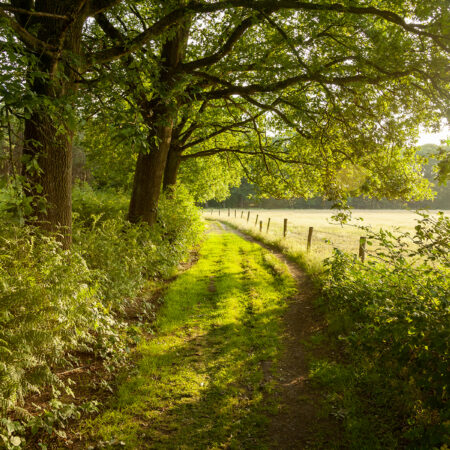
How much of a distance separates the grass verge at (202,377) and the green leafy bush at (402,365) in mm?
1340

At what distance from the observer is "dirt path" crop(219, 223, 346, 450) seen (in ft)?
14.2

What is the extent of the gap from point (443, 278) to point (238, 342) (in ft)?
13.5

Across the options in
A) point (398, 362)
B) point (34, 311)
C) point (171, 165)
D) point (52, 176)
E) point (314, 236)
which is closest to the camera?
point (34, 311)

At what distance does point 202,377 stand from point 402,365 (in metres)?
3.20

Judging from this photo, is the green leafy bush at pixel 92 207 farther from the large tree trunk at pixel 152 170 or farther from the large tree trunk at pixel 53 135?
the large tree trunk at pixel 53 135

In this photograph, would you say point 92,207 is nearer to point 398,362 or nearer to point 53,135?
point 53,135

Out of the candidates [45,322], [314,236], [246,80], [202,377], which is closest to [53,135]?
[45,322]

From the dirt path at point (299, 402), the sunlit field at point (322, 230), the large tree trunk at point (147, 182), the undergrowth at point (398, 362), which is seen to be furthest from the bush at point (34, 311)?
the large tree trunk at point (147, 182)

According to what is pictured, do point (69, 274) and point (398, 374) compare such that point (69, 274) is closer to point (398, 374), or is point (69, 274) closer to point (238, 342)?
point (238, 342)

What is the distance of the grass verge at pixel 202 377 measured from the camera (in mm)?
4254

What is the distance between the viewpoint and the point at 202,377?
224 inches

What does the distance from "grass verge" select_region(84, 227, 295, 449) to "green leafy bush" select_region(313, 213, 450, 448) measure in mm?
1340

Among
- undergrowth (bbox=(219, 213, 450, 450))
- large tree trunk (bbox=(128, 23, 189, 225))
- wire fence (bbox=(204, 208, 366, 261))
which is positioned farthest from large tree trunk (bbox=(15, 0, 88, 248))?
wire fence (bbox=(204, 208, 366, 261))

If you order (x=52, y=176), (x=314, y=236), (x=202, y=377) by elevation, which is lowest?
(x=202, y=377)
